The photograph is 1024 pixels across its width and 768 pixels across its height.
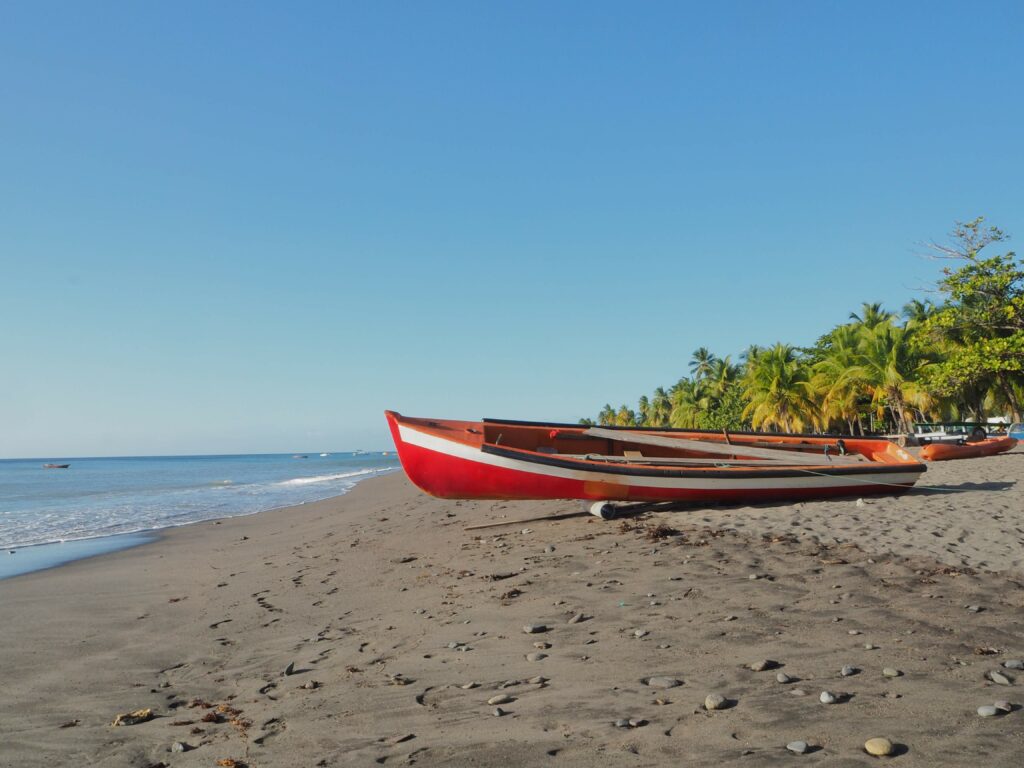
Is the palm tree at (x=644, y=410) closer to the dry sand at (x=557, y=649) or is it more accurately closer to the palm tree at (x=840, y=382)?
the palm tree at (x=840, y=382)

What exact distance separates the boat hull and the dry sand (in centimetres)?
118

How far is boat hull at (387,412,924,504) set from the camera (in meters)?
10.6

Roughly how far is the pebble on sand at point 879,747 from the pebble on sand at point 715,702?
28.7 inches

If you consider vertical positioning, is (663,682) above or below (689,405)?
below

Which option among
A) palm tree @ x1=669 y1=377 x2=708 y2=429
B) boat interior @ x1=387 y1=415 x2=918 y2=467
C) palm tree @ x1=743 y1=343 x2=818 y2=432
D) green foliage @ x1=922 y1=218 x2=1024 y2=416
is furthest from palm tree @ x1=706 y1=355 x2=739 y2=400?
boat interior @ x1=387 y1=415 x2=918 y2=467

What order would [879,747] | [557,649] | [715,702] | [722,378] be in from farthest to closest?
[722,378]
[557,649]
[715,702]
[879,747]

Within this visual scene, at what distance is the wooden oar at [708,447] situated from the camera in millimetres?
12195

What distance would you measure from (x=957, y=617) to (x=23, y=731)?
21.0 ft

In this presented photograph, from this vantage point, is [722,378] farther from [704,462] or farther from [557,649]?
[557,649]

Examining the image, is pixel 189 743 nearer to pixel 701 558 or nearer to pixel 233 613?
pixel 233 613

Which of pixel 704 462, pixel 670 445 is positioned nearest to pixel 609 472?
pixel 704 462

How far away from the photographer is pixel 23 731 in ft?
13.1

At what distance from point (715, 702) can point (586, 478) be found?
7087 mm

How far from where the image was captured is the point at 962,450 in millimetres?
21844
